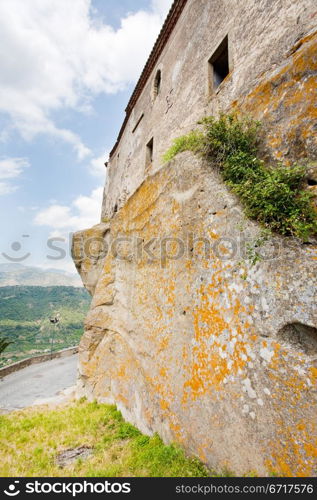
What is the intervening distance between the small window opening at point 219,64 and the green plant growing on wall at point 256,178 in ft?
14.0

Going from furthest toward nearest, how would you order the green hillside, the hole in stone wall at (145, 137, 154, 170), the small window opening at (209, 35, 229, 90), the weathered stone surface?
the green hillside, the hole in stone wall at (145, 137, 154, 170), the small window opening at (209, 35, 229, 90), the weathered stone surface

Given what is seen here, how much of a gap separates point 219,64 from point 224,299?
25.6 ft

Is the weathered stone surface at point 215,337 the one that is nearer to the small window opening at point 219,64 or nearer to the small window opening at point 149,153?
the small window opening at point 219,64

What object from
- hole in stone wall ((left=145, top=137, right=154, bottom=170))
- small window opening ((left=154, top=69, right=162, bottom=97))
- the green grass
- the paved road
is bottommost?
the paved road

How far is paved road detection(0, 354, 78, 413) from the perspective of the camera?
10328 millimetres

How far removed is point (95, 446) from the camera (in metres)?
4.22

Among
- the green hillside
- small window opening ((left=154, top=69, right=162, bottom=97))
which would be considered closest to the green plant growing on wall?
small window opening ((left=154, top=69, right=162, bottom=97))

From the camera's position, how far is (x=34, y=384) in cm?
1355

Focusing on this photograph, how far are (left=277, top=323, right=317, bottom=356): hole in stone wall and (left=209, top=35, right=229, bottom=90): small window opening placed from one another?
7.34 metres

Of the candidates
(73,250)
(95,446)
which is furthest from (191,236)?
(73,250)

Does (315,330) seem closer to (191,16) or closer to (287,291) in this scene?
(287,291)

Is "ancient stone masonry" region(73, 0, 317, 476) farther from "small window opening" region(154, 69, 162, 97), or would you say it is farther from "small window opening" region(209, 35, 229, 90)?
"small window opening" region(154, 69, 162, 97)

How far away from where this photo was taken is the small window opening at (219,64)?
6988 millimetres

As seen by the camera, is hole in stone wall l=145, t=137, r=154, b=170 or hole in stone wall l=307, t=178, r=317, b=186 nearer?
hole in stone wall l=307, t=178, r=317, b=186
